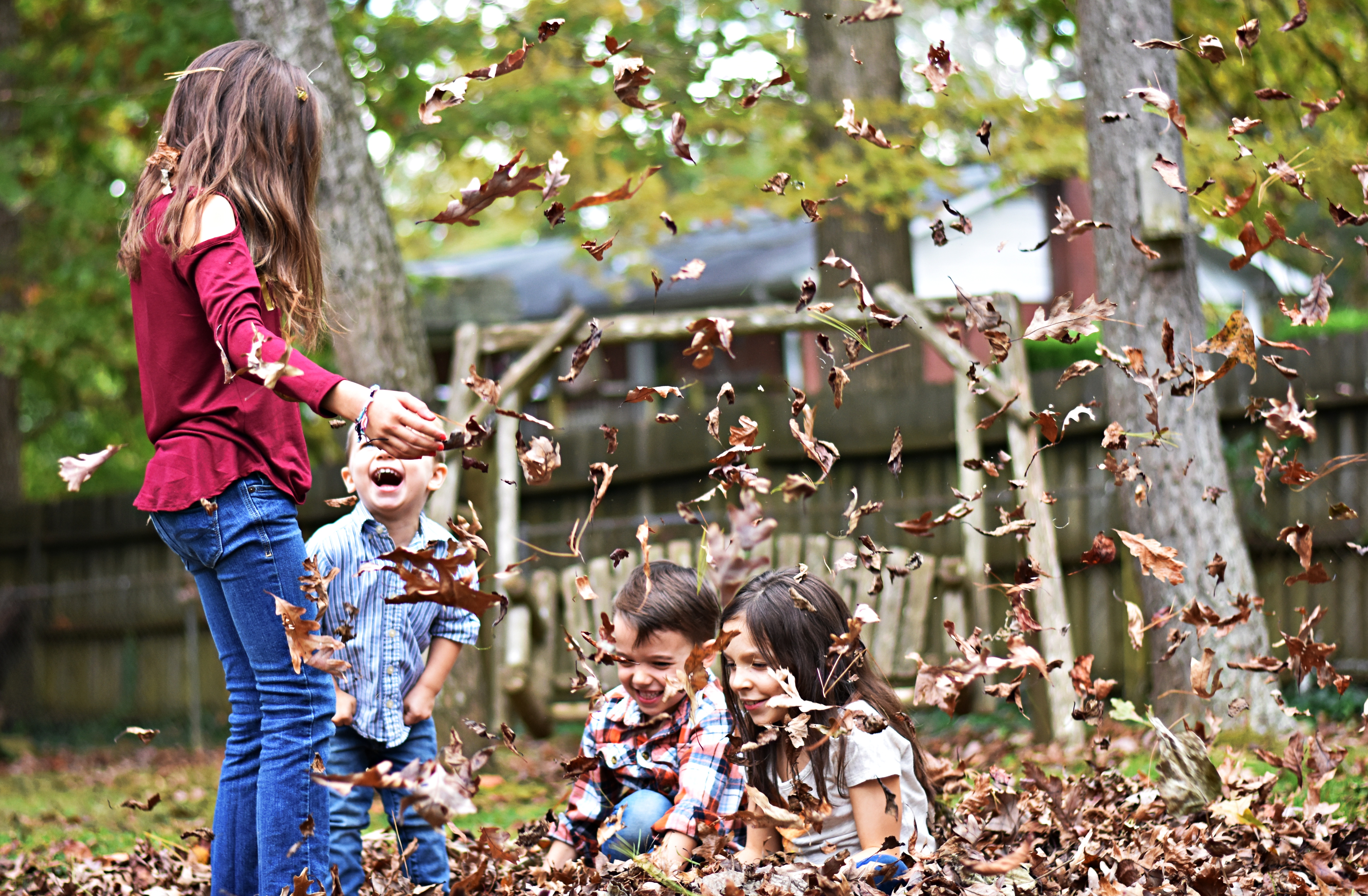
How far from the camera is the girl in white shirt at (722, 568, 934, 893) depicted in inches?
109

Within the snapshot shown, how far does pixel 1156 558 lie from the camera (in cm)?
300

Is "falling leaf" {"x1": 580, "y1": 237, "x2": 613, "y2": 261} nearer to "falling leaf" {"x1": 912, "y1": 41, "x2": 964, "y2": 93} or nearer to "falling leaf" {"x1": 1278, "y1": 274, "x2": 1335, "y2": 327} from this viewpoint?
"falling leaf" {"x1": 912, "y1": 41, "x2": 964, "y2": 93}

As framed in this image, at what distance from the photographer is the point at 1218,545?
5.28 m

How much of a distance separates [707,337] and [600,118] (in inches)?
385

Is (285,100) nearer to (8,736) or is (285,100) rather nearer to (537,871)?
(537,871)

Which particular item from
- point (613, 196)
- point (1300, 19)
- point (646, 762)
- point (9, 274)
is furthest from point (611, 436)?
point (9, 274)

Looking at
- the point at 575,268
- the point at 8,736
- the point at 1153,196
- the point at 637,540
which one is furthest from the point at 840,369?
the point at 575,268

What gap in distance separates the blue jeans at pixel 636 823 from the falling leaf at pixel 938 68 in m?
1.79

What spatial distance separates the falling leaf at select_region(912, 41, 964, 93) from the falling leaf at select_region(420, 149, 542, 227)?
3.11ft

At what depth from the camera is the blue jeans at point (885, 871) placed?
8.78ft

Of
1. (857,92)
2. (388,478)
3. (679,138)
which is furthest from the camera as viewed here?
(857,92)

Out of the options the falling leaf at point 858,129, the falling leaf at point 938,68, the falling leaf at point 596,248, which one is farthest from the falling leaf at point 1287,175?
the falling leaf at point 596,248

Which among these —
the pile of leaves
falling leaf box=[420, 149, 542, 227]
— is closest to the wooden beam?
the pile of leaves

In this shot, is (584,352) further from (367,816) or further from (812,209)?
(367,816)
